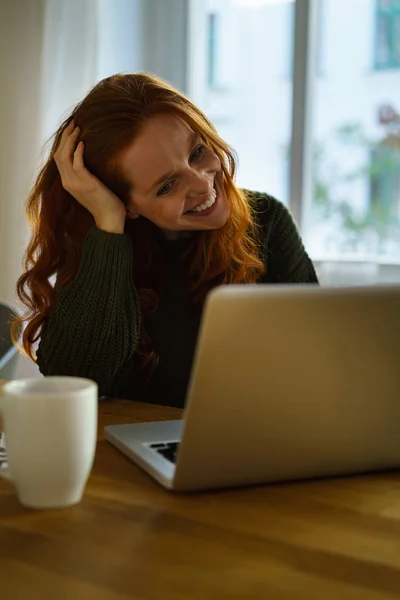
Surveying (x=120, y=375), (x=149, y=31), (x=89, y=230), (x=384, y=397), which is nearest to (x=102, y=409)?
(x=120, y=375)

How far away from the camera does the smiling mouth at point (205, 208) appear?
142 cm

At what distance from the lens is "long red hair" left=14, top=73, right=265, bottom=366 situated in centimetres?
136

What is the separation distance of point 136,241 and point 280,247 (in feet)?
0.94

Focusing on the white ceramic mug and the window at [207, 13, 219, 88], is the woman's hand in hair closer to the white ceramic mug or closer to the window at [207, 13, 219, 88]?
the white ceramic mug

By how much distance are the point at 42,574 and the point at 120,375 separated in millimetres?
808

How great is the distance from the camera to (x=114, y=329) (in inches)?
51.3

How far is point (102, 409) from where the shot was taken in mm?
1142

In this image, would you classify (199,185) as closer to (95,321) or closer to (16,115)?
(95,321)

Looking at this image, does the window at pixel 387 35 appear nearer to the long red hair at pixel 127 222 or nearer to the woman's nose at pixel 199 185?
the long red hair at pixel 127 222

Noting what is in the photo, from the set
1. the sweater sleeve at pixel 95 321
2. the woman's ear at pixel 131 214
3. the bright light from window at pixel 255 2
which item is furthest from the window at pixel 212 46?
the sweater sleeve at pixel 95 321

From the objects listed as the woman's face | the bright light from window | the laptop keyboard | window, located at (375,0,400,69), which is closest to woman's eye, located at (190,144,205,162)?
the woman's face

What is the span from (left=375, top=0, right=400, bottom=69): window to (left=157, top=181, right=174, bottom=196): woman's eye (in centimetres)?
165

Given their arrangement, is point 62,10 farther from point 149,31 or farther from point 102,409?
point 102,409

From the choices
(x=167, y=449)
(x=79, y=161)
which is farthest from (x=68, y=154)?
(x=167, y=449)
